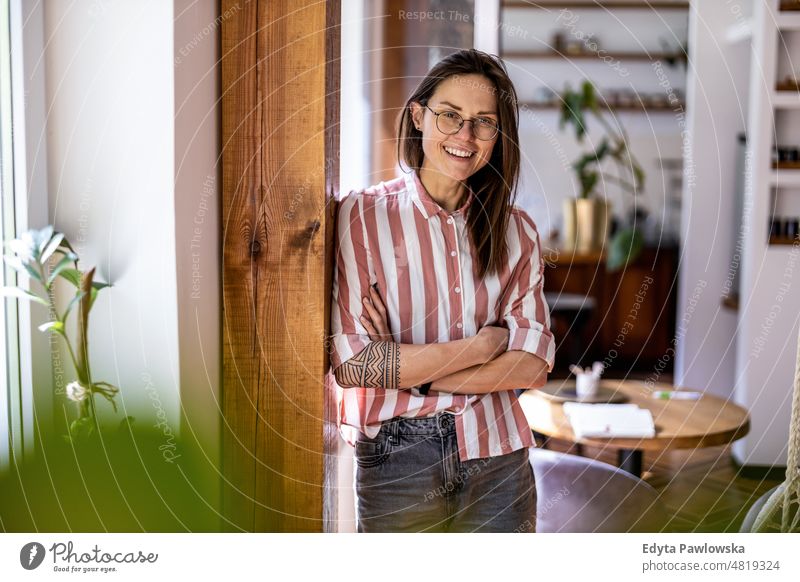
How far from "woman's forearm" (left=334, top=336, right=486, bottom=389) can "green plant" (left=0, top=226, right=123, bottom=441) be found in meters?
0.35

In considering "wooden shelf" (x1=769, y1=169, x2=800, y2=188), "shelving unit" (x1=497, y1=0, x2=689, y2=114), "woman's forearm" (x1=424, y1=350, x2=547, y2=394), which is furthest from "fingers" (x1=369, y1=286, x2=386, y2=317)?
"shelving unit" (x1=497, y1=0, x2=689, y2=114)

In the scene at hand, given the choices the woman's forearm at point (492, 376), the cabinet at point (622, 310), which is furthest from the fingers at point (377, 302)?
the cabinet at point (622, 310)

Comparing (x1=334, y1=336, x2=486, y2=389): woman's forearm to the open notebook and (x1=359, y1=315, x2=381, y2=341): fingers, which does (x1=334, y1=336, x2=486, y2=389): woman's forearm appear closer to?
(x1=359, y1=315, x2=381, y2=341): fingers

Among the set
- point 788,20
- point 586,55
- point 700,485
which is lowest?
point 700,485

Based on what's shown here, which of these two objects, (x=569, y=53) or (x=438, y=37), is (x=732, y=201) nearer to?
(x=438, y=37)

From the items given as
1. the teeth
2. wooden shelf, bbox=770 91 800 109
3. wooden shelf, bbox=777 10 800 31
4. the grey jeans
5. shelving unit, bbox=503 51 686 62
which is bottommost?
the grey jeans

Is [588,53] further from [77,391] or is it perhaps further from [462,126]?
[77,391]

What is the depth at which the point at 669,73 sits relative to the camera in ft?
16.3

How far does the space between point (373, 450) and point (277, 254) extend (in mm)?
313

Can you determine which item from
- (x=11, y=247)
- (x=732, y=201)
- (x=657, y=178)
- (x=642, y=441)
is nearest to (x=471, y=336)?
(x=11, y=247)

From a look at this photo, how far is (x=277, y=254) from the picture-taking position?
1112 mm

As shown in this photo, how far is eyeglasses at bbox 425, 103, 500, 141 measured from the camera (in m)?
1.14

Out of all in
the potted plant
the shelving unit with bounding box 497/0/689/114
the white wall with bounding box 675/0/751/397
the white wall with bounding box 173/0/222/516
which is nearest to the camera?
the white wall with bounding box 173/0/222/516

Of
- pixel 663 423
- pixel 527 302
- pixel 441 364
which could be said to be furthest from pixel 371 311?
pixel 663 423
